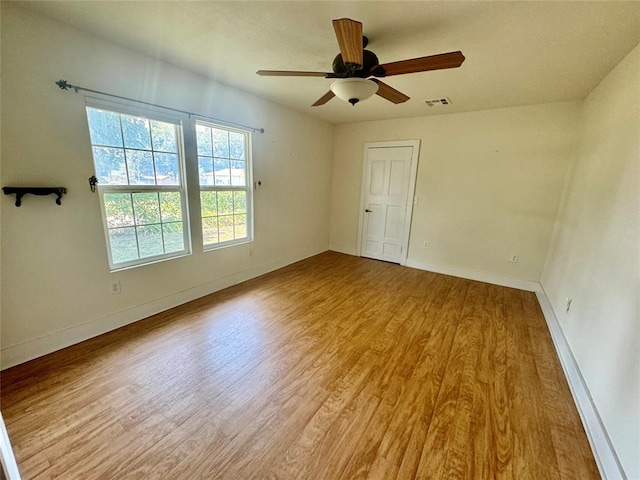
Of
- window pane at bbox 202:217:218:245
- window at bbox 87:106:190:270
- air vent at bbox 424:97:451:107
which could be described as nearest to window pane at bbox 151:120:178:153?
window at bbox 87:106:190:270

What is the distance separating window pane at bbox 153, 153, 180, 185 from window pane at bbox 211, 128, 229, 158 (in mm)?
506

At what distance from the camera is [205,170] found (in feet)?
9.84

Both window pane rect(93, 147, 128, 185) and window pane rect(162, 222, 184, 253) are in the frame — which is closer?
window pane rect(93, 147, 128, 185)

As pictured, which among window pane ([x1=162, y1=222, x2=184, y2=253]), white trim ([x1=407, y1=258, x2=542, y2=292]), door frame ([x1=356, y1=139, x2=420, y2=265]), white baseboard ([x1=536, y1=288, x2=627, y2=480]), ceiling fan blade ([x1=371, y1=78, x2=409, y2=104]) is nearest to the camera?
white baseboard ([x1=536, y1=288, x2=627, y2=480])

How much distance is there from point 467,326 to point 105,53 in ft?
13.2

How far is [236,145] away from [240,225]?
3.36ft

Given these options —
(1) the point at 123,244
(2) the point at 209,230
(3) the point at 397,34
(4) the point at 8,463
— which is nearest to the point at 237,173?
(2) the point at 209,230

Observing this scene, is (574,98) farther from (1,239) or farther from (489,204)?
(1,239)

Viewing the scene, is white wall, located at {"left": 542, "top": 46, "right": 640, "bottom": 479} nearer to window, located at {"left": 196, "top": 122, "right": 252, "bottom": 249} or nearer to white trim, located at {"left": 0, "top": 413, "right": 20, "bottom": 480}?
white trim, located at {"left": 0, "top": 413, "right": 20, "bottom": 480}

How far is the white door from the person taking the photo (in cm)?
434

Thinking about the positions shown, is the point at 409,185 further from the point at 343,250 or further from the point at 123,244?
the point at 123,244

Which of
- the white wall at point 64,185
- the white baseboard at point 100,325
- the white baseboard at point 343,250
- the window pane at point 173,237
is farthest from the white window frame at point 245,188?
the white baseboard at point 343,250

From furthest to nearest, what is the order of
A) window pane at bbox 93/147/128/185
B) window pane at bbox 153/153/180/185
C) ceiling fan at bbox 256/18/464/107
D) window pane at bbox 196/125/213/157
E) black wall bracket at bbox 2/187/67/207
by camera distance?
window pane at bbox 196/125/213/157, window pane at bbox 153/153/180/185, window pane at bbox 93/147/128/185, black wall bracket at bbox 2/187/67/207, ceiling fan at bbox 256/18/464/107

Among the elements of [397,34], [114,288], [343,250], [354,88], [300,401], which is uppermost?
[397,34]
